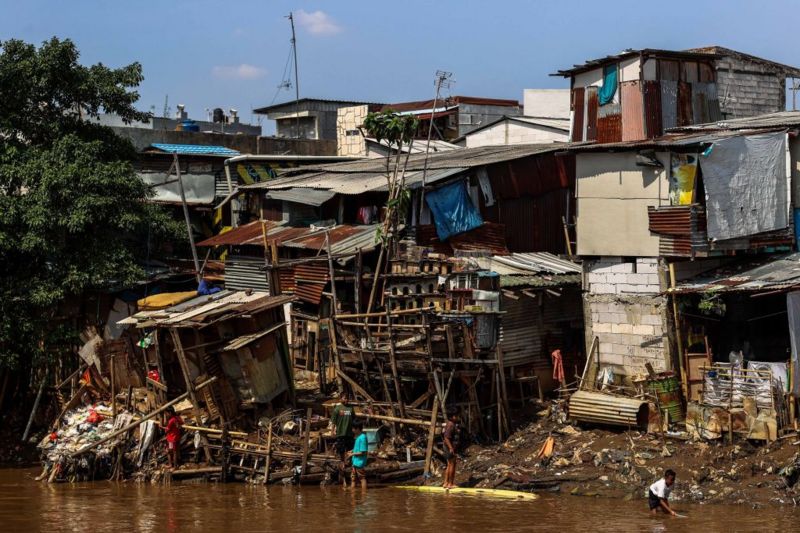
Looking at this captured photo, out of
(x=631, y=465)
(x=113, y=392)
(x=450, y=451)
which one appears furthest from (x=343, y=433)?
(x=113, y=392)

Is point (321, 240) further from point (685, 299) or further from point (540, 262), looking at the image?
point (685, 299)

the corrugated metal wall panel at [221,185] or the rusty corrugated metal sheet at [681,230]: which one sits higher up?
the corrugated metal wall panel at [221,185]

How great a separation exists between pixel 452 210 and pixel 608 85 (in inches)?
213

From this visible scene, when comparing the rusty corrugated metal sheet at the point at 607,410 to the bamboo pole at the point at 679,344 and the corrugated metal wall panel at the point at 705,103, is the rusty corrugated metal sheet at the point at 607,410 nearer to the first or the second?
the bamboo pole at the point at 679,344

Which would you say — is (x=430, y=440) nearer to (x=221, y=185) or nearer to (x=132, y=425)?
(x=132, y=425)

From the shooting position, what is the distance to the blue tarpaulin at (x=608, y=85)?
2578cm

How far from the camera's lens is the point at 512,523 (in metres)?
16.3

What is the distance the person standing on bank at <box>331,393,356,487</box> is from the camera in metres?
19.4

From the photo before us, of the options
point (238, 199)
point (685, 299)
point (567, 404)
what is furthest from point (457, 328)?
point (238, 199)

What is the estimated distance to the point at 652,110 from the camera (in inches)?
990

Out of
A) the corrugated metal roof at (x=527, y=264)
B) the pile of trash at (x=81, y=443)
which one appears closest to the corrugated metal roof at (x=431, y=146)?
the corrugated metal roof at (x=527, y=264)

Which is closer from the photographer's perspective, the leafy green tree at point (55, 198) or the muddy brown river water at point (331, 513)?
the muddy brown river water at point (331, 513)

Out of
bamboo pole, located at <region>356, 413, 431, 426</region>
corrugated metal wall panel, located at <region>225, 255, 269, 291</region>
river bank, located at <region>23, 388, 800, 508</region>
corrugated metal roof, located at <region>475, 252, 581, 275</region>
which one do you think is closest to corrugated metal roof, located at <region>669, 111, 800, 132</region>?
corrugated metal roof, located at <region>475, 252, 581, 275</region>

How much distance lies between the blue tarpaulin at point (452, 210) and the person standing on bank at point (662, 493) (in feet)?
28.4
